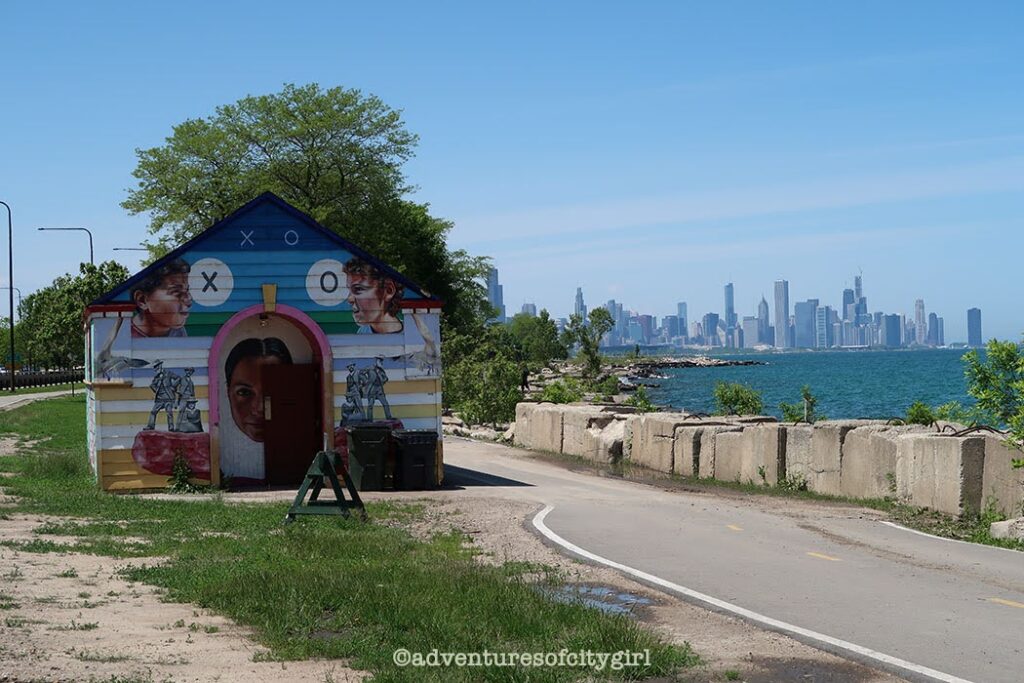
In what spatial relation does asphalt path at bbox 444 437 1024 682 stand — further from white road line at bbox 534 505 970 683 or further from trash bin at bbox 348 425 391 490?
trash bin at bbox 348 425 391 490

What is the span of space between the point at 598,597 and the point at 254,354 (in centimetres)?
1167

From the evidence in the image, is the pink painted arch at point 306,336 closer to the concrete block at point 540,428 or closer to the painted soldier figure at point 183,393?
the painted soldier figure at point 183,393

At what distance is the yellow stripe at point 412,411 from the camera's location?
823 inches

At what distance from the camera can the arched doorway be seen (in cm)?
2086

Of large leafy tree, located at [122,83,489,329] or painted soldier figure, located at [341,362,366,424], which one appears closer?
painted soldier figure, located at [341,362,366,424]

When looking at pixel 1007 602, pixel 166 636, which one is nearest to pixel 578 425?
pixel 1007 602

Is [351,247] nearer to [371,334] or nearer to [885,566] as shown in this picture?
[371,334]

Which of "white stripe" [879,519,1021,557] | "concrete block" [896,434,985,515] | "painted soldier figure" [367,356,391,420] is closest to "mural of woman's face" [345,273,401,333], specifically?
"painted soldier figure" [367,356,391,420]

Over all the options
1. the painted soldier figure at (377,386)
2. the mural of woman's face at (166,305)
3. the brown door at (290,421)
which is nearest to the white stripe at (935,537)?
the painted soldier figure at (377,386)

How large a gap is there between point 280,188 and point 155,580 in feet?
163

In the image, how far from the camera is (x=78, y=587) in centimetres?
1087

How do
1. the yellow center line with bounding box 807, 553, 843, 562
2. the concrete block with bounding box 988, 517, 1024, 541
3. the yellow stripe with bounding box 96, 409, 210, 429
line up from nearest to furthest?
the yellow center line with bounding box 807, 553, 843, 562
the concrete block with bounding box 988, 517, 1024, 541
the yellow stripe with bounding box 96, 409, 210, 429

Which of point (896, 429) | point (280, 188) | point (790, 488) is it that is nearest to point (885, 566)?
point (896, 429)

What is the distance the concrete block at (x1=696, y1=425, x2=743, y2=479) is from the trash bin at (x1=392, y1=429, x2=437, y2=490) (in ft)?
19.0
